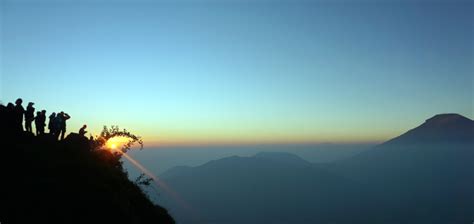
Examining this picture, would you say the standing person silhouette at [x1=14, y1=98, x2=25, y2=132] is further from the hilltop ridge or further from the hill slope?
the hill slope

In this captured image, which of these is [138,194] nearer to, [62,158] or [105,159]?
[105,159]

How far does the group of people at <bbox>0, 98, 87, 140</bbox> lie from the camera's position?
1057 inches

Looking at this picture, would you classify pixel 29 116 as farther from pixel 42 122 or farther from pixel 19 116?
pixel 42 122

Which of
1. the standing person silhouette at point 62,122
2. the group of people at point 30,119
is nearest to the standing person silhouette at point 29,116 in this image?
the group of people at point 30,119

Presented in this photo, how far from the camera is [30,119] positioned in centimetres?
2794

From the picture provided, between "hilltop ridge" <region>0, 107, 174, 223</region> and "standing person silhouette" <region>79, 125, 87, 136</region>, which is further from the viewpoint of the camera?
"standing person silhouette" <region>79, 125, 87, 136</region>

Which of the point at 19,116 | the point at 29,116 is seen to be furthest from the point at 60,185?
the point at 29,116

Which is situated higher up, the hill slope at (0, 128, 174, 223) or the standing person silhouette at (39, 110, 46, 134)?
the standing person silhouette at (39, 110, 46, 134)

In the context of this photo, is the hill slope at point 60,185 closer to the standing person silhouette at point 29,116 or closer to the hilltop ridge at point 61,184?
the hilltop ridge at point 61,184

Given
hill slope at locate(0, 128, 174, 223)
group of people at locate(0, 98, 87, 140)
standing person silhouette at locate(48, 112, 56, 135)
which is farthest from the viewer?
standing person silhouette at locate(48, 112, 56, 135)

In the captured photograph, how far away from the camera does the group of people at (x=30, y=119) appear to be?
2684cm

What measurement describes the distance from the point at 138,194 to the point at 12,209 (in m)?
11.3

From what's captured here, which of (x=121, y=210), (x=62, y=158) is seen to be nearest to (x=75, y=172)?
(x=62, y=158)

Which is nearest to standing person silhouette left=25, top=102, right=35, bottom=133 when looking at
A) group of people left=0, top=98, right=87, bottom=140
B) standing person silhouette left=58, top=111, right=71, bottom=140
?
group of people left=0, top=98, right=87, bottom=140
